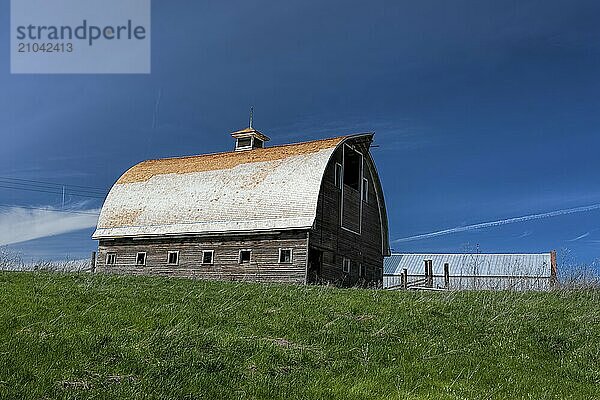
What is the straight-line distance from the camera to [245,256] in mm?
31594

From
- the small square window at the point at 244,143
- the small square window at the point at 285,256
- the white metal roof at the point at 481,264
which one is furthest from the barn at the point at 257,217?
the white metal roof at the point at 481,264

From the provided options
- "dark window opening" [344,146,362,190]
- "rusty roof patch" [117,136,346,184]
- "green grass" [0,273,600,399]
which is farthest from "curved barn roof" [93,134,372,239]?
"green grass" [0,273,600,399]

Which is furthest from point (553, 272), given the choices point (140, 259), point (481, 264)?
point (140, 259)

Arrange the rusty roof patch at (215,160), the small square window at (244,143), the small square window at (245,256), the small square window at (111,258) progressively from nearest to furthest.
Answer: the small square window at (245,256), the rusty roof patch at (215,160), the small square window at (111,258), the small square window at (244,143)

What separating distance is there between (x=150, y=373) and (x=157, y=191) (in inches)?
1032

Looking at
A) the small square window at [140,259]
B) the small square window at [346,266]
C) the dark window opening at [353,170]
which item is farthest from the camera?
the dark window opening at [353,170]

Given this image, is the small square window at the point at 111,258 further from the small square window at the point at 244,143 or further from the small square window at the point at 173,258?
the small square window at the point at 244,143

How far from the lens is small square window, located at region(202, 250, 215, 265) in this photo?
107 feet

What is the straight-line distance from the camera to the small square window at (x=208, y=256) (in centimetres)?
3256

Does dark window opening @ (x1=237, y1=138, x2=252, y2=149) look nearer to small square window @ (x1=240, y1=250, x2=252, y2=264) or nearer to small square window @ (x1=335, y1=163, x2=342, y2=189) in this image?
small square window @ (x1=335, y1=163, x2=342, y2=189)

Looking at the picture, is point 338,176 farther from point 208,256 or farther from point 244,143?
point 244,143

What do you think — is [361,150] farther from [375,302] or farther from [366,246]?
[375,302]

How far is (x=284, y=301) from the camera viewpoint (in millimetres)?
19250

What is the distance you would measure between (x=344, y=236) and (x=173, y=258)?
9227 mm
